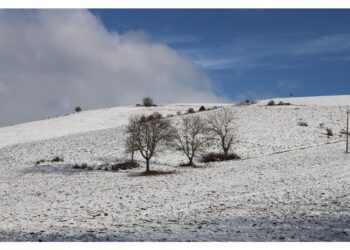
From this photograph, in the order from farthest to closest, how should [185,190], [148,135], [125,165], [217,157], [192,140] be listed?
1. [192,140]
2. [217,157]
3. [125,165]
4. [148,135]
5. [185,190]

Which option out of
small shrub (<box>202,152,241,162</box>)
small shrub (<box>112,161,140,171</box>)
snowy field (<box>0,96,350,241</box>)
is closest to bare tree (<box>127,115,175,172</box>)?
small shrub (<box>112,161,140,171</box>)

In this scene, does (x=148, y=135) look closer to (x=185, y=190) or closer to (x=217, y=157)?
(x=217, y=157)

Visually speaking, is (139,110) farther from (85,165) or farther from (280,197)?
(280,197)

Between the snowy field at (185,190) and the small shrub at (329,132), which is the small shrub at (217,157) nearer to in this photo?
the snowy field at (185,190)

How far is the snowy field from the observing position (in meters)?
16.0

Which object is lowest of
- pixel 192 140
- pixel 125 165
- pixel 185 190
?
pixel 185 190

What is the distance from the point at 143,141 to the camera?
1635 inches

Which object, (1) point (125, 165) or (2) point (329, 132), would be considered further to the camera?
(2) point (329, 132)

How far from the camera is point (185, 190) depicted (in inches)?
1043

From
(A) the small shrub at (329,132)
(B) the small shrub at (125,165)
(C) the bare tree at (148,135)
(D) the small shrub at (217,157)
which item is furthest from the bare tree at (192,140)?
(A) the small shrub at (329,132)

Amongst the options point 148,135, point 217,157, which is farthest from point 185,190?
point 217,157

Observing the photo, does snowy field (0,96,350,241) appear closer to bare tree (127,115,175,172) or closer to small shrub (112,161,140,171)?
small shrub (112,161,140,171)

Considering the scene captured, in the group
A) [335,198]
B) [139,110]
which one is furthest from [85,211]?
[139,110]
